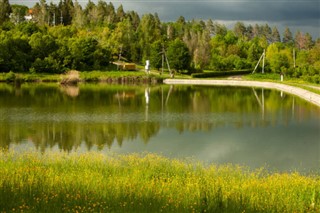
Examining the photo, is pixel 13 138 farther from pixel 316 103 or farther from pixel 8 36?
pixel 8 36

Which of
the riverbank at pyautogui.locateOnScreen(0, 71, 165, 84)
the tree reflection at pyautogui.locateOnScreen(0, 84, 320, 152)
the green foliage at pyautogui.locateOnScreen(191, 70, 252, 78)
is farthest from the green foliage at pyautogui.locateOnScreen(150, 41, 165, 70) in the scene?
the tree reflection at pyautogui.locateOnScreen(0, 84, 320, 152)

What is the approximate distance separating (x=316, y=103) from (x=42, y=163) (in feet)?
105

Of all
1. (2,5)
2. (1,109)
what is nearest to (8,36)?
(2,5)

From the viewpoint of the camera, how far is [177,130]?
26.1 m

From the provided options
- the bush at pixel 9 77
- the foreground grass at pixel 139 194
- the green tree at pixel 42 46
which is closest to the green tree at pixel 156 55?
the green tree at pixel 42 46

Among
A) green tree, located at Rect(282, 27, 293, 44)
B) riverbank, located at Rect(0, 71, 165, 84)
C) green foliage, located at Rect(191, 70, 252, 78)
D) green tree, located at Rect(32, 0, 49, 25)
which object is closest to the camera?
riverbank, located at Rect(0, 71, 165, 84)

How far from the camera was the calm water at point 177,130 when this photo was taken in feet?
65.2

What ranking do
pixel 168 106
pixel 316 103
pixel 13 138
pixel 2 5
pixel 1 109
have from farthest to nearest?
1. pixel 2 5
2. pixel 316 103
3. pixel 168 106
4. pixel 1 109
5. pixel 13 138

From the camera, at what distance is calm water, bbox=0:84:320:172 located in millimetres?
19859

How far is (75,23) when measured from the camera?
4897 inches

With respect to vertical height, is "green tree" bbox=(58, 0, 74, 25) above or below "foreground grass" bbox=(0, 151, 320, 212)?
above

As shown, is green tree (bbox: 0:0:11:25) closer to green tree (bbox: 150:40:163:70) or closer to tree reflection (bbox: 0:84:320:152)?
green tree (bbox: 150:40:163:70)

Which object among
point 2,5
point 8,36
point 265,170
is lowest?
point 265,170

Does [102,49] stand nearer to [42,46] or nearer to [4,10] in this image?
[42,46]
